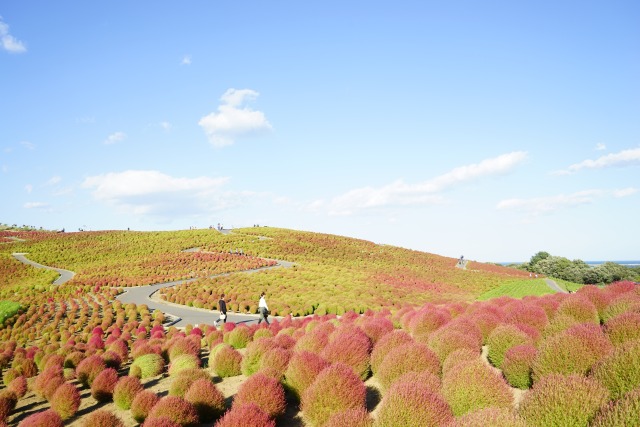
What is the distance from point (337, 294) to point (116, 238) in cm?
5618

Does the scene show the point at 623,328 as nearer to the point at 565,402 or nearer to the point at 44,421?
the point at 565,402

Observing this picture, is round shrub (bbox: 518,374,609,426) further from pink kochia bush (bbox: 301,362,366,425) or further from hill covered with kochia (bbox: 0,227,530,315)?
hill covered with kochia (bbox: 0,227,530,315)

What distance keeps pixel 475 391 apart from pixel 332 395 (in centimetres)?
206

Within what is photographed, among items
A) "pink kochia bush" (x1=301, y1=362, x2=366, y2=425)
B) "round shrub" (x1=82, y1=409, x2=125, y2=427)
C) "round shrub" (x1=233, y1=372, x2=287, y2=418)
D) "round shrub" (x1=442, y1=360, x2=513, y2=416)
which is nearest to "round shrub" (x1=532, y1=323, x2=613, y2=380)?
"round shrub" (x1=442, y1=360, x2=513, y2=416)

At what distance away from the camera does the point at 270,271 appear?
40.1m

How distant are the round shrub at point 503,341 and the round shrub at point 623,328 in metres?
1.50

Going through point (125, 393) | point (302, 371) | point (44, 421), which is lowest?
point (125, 393)

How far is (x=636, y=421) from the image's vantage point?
327cm

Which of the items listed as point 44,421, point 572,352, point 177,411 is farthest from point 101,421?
point 572,352

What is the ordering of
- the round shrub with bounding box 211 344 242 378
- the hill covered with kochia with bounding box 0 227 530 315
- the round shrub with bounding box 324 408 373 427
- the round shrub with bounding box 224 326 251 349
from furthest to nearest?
the hill covered with kochia with bounding box 0 227 530 315 < the round shrub with bounding box 224 326 251 349 < the round shrub with bounding box 211 344 242 378 < the round shrub with bounding box 324 408 373 427

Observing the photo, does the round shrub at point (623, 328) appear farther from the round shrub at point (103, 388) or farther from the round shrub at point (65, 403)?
the round shrub at point (65, 403)

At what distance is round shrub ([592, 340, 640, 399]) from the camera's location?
4.47 m

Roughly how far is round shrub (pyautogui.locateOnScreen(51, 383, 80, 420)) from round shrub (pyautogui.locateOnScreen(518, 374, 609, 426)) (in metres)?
9.08

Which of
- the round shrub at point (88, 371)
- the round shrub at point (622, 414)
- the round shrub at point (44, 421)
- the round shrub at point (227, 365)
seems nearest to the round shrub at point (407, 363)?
the round shrub at point (622, 414)
